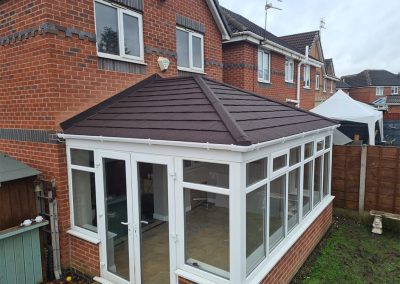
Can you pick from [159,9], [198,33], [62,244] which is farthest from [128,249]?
[198,33]

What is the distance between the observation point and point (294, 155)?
5.39 metres

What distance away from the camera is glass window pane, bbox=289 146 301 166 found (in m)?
5.23

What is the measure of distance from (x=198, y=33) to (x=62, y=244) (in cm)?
670

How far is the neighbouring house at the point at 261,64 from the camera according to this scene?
36.1 ft

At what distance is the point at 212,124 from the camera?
3.92 metres

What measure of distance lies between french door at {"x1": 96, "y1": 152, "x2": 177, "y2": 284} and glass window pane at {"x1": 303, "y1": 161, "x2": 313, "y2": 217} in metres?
3.14

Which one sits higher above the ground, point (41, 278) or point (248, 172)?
point (248, 172)

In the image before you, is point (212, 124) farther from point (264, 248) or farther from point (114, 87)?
point (114, 87)

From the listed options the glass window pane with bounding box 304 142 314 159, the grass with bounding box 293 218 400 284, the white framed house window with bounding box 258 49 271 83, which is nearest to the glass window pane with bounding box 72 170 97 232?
the grass with bounding box 293 218 400 284

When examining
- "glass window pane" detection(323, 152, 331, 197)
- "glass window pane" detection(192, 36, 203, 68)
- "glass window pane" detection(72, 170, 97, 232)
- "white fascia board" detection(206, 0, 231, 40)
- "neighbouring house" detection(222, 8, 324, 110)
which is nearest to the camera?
"glass window pane" detection(72, 170, 97, 232)

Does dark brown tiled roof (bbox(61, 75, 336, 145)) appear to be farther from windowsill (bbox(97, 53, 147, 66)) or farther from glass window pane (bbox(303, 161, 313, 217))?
glass window pane (bbox(303, 161, 313, 217))

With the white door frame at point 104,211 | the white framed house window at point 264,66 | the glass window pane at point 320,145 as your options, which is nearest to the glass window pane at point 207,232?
the white door frame at point 104,211

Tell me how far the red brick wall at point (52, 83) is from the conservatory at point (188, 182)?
261 mm

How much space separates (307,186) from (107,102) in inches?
182
